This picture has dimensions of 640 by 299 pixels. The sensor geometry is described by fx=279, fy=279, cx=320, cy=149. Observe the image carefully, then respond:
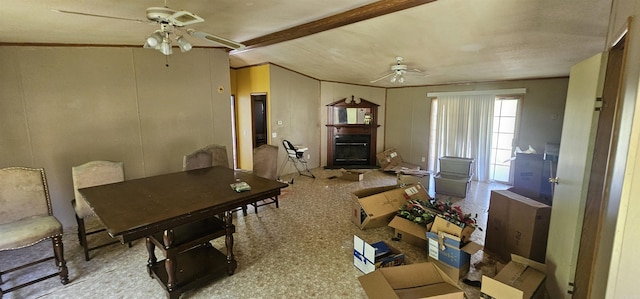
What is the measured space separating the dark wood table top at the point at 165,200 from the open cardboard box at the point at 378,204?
4.32 ft

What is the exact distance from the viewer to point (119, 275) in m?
2.59

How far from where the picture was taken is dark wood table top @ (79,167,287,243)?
184cm

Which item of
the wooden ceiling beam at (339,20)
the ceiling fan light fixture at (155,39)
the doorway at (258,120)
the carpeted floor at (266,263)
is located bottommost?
the carpeted floor at (266,263)

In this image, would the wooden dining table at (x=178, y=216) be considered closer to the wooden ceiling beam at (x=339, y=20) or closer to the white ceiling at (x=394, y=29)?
the white ceiling at (x=394, y=29)

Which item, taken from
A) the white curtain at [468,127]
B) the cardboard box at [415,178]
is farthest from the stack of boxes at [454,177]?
the white curtain at [468,127]

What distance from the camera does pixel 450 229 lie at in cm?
265

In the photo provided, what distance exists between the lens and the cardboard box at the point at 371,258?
8.20 feet

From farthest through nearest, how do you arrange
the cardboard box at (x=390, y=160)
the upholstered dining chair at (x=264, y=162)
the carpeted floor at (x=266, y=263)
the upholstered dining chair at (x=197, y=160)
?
the cardboard box at (x=390, y=160), the upholstered dining chair at (x=264, y=162), the upholstered dining chair at (x=197, y=160), the carpeted floor at (x=266, y=263)

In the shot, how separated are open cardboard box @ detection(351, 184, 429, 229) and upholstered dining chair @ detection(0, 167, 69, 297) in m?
2.96

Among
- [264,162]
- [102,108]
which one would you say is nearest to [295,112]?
[264,162]

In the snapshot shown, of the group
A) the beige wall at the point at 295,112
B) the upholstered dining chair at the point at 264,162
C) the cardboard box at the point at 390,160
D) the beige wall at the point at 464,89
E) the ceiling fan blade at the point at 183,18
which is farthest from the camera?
the cardboard box at the point at 390,160

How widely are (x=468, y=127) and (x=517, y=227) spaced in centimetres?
395

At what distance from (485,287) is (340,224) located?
6.28ft

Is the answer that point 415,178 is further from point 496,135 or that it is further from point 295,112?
point 295,112
